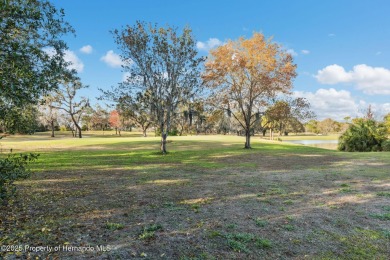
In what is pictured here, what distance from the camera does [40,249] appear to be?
4.58 metres

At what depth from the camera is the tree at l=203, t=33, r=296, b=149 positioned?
25984mm

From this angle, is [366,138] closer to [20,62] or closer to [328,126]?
[20,62]

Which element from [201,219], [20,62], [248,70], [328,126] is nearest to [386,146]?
[248,70]

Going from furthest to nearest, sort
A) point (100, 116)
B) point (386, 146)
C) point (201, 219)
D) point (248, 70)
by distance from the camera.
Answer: point (100, 116), point (386, 146), point (248, 70), point (201, 219)

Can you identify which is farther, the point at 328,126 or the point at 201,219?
the point at 328,126

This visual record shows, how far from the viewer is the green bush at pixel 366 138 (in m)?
31.9

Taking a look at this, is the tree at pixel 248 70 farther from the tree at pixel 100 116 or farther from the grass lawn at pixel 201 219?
the tree at pixel 100 116

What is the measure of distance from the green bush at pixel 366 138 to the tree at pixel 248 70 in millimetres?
12850

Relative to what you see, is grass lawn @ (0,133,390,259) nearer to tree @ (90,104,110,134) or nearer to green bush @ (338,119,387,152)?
green bush @ (338,119,387,152)

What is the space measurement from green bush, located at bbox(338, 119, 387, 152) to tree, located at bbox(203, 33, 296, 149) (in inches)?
506

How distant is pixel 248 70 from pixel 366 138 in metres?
18.5

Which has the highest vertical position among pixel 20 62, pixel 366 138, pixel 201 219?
pixel 20 62

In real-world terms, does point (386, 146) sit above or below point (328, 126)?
below

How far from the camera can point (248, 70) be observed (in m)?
26.6
